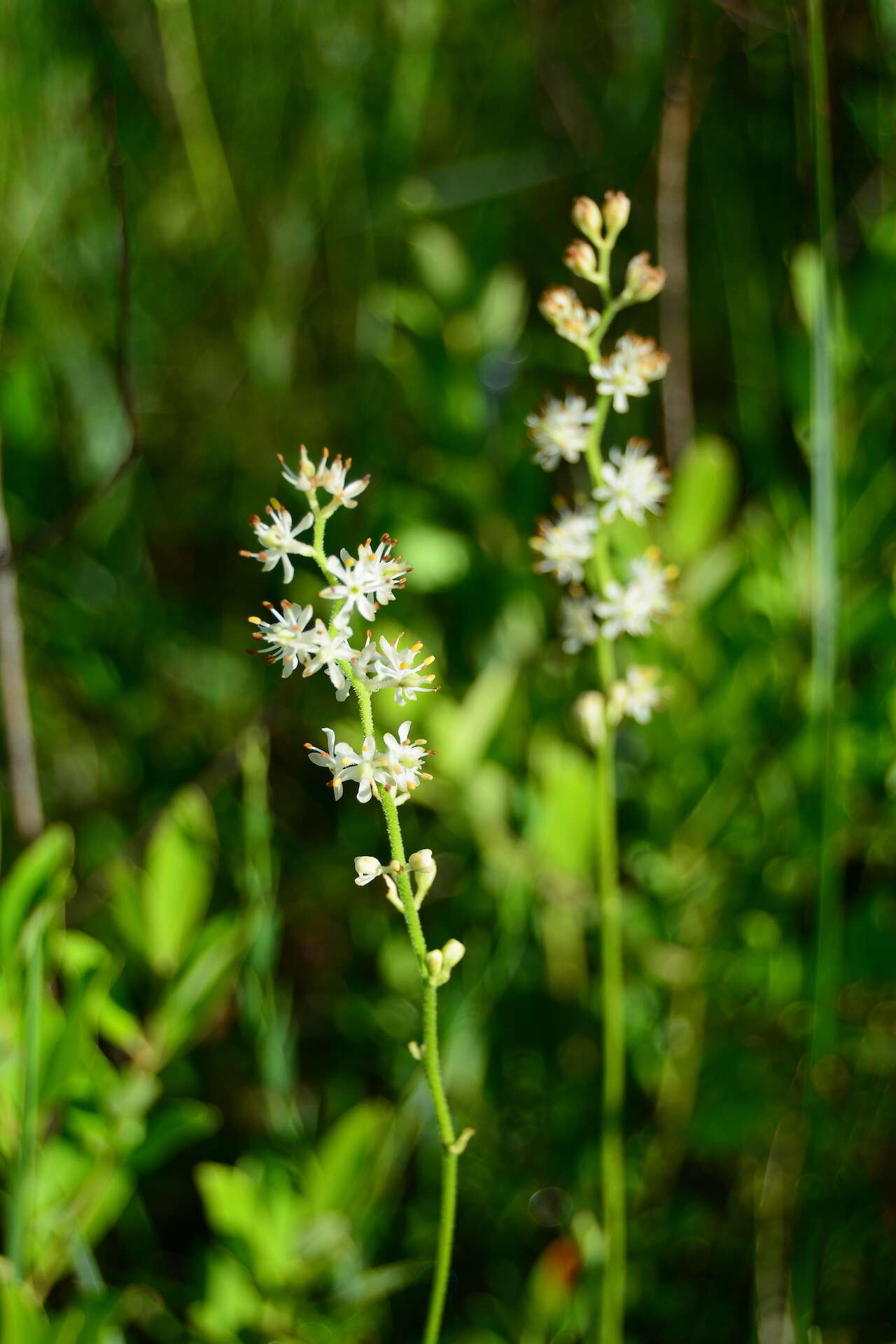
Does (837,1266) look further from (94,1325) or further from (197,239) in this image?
(197,239)

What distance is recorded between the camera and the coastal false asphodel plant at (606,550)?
87 cm

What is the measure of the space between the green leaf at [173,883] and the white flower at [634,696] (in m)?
0.43

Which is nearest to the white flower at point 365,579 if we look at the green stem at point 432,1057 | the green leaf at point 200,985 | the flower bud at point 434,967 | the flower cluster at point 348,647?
the flower cluster at point 348,647

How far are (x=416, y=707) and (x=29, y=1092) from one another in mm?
559

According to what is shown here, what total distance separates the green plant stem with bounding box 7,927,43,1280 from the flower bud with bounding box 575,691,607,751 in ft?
1.53

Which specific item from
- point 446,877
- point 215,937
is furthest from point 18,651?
point 446,877

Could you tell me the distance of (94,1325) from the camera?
0.89 m

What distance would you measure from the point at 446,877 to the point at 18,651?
0.66 metres

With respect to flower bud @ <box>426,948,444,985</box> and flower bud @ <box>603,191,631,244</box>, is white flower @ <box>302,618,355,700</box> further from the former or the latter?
flower bud @ <box>603,191,631,244</box>

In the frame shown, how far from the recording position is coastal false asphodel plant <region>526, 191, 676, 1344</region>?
87 centimetres

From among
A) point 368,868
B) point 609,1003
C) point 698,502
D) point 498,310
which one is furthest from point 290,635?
point 498,310

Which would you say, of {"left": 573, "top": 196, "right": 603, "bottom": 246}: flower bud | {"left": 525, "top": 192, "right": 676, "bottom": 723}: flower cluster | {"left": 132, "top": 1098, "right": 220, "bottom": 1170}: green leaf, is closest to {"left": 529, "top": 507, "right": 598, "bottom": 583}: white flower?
{"left": 525, "top": 192, "right": 676, "bottom": 723}: flower cluster

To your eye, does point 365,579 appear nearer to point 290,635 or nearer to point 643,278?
point 290,635

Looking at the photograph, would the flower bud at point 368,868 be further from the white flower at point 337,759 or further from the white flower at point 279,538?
the white flower at point 279,538
